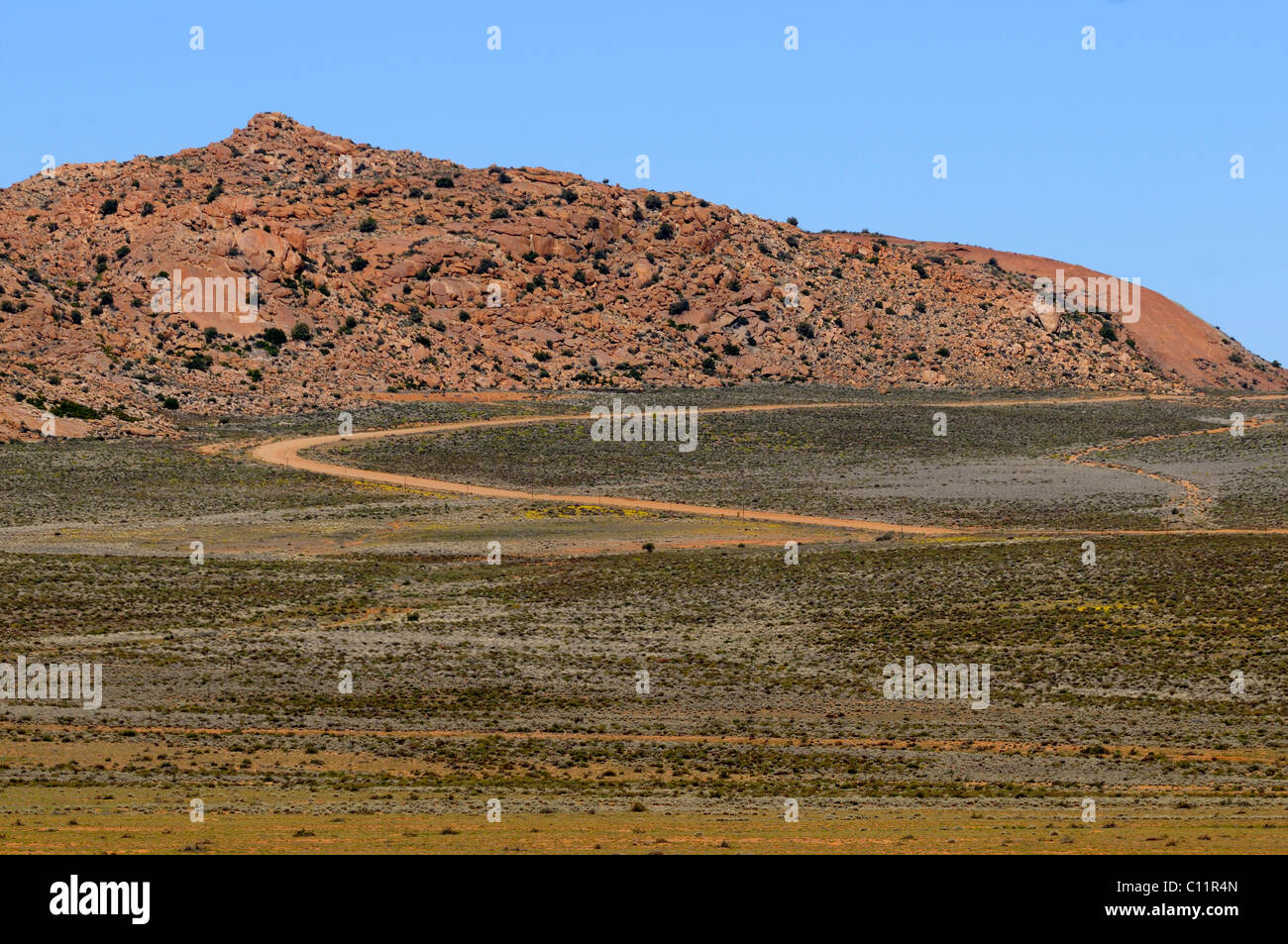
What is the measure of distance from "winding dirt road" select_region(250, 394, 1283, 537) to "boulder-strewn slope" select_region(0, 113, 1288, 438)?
11.8 m

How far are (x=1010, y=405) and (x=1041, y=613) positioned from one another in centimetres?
6653

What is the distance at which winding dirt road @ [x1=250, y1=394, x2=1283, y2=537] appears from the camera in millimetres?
63375

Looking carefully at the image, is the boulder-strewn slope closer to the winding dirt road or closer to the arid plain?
the winding dirt road

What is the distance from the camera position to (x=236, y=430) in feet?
303

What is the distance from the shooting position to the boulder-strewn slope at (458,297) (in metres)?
105

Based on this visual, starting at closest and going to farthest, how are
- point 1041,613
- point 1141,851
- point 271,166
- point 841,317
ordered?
point 1141,851 → point 1041,613 → point 841,317 → point 271,166

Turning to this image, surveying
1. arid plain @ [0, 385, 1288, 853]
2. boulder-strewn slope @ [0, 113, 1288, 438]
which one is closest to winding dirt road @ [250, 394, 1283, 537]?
arid plain @ [0, 385, 1288, 853]

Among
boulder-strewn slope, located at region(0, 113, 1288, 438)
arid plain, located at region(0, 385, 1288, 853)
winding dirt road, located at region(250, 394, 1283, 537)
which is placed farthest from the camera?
boulder-strewn slope, located at region(0, 113, 1288, 438)

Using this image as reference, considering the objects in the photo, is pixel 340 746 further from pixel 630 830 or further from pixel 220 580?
pixel 220 580

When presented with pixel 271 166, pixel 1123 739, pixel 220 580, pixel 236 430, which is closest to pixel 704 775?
pixel 1123 739

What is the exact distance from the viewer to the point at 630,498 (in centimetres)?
7256

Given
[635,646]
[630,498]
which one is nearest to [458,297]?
[630,498]

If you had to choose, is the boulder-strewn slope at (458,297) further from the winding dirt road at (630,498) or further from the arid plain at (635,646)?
the arid plain at (635,646)

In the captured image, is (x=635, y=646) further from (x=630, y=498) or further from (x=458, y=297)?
(x=458, y=297)
